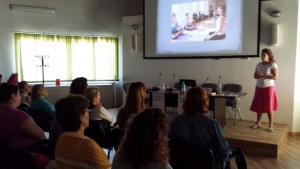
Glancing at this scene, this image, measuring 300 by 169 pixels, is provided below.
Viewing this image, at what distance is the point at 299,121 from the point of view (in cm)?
534

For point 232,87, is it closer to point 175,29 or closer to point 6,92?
point 175,29

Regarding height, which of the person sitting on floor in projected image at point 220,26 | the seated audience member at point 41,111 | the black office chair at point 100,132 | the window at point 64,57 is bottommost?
the black office chair at point 100,132

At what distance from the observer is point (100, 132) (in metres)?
2.99

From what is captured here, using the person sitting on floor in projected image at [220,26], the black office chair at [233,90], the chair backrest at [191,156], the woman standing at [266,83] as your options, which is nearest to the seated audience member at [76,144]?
the chair backrest at [191,156]

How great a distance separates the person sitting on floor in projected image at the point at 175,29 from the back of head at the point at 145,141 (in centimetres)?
543

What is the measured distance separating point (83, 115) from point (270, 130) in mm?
3888

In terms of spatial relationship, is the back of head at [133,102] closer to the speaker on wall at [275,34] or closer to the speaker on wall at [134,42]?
the speaker on wall at [275,34]

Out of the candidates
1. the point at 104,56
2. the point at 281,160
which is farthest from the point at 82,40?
the point at 281,160

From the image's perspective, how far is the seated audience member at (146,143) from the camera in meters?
1.33

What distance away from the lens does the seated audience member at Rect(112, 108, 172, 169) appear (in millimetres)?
1329

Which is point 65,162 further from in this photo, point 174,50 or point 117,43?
point 117,43

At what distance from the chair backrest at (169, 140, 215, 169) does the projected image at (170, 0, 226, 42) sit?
14.5ft

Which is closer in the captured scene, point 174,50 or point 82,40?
point 174,50

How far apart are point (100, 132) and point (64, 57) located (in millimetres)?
5007
